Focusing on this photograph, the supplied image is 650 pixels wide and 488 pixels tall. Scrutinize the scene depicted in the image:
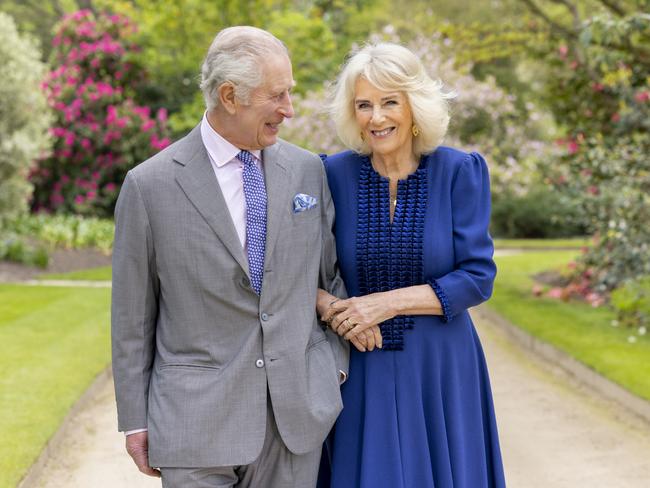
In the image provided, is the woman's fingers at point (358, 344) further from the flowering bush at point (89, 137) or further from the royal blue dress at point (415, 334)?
the flowering bush at point (89, 137)

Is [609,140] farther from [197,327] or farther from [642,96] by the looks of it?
[197,327]

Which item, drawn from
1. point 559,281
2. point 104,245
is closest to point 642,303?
point 559,281

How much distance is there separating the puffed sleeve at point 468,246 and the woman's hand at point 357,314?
182 mm

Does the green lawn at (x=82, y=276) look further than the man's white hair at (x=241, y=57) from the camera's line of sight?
Yes

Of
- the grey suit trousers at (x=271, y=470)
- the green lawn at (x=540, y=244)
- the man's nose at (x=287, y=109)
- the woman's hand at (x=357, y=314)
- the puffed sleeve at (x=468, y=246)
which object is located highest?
the man's nose at (x=287, y=109)

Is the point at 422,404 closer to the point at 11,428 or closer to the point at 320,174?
the point at 320,174

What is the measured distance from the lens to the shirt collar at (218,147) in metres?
2.80

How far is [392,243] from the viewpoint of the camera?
10.2 feet

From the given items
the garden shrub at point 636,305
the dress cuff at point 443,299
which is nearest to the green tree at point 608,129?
the garden shrub at point 636,305

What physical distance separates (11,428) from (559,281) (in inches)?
325

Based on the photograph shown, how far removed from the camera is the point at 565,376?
716 centimetres

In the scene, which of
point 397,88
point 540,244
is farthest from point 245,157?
point 540,244

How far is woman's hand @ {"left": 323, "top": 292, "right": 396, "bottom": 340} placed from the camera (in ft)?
9.73

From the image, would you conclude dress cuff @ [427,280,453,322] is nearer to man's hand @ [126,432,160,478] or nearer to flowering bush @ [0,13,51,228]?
man's hand @ [126,432,160,478]
